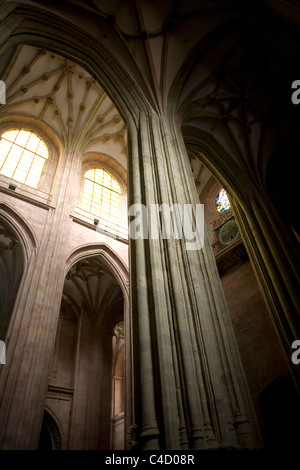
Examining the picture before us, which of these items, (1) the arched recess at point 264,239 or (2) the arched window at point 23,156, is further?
(2) the arched window at point 23,156

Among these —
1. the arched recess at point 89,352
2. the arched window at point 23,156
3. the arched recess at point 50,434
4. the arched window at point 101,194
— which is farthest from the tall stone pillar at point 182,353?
the arched recess at point 50,434

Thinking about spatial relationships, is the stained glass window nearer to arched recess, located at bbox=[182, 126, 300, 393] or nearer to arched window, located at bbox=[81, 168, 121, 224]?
arched recess, located at bbox=[182, 126, 300, 393]

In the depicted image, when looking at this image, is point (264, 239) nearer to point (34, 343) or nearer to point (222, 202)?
point (222, 202)

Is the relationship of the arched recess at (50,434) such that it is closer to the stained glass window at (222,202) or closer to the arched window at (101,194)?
the arched window at (101,194)

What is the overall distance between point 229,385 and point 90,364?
10930 mm

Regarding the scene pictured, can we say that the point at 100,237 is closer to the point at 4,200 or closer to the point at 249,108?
the point at 4,200

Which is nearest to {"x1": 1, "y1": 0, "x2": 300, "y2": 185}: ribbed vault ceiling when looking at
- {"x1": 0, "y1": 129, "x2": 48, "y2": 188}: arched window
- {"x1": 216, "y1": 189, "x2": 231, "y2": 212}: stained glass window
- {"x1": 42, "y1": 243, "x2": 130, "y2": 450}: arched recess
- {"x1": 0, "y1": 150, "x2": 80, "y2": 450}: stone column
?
{"x1": 216, "y1": 189, "x2": 231, "y2": 212}: stained glass window

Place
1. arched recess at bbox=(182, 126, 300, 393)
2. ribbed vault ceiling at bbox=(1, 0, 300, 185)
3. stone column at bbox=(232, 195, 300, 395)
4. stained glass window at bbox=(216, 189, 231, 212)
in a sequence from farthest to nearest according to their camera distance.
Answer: stained glass window at bbox=(216, 189, 231, 212), ribbed vault ceiling at bbox=(1, 0, 300, 185), arched recess at bbox=(182, 126, 300, 393), stone column at bbox=(232, 195, 300, 395)

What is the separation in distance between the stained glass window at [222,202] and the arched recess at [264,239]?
2.80 m

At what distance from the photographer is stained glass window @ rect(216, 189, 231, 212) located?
12.5 m

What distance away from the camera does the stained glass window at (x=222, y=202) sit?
12484mm

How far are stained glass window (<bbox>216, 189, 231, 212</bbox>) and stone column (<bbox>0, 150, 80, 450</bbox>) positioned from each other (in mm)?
6989

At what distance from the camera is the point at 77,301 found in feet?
46.8

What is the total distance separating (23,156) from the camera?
11375 millimetres
